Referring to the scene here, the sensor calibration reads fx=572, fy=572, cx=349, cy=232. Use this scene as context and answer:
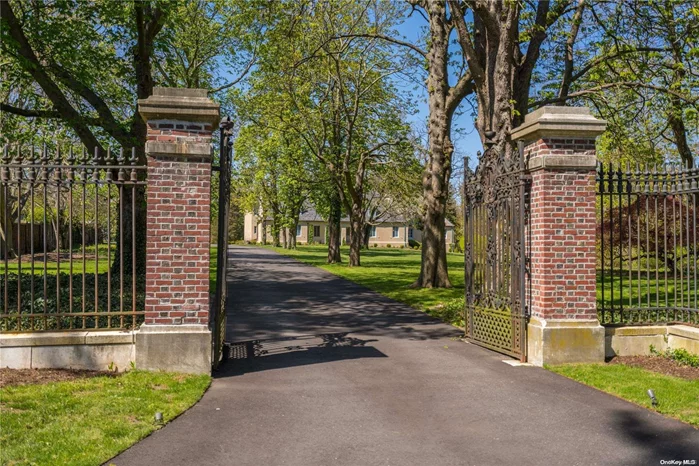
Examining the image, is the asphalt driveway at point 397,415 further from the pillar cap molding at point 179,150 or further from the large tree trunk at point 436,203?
the large tree trunk at point 436,203

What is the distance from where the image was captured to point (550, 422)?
5449 millimetres

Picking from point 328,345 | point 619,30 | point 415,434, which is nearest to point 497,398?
point 415,434

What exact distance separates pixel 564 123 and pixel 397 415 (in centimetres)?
448

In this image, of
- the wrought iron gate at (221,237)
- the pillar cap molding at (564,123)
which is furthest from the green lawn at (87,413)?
the pillar cap molding at (564,123)

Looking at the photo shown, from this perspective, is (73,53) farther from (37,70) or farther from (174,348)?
(174,348)

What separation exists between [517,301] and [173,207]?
15.9 ft

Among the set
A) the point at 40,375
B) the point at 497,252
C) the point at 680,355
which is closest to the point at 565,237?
the point at 497,252

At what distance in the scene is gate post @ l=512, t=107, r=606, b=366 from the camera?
7.64 metres

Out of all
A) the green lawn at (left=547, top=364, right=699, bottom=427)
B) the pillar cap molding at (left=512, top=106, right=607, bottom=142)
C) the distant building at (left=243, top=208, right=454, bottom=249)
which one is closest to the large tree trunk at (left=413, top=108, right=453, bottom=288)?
the pillar cap molding at (left=512, top=106, right=607, bottom=142)

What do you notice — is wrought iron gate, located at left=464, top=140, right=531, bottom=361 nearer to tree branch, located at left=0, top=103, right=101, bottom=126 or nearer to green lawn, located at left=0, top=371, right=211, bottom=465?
green lawn, located at left=0, top=371, right=211, bottom=465

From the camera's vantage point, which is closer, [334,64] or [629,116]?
[629,116]

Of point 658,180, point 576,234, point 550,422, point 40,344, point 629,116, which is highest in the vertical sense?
point 629,116

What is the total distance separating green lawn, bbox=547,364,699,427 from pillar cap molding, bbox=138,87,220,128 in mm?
5475

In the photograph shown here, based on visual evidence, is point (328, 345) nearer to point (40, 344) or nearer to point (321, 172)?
point (40, 344)
